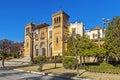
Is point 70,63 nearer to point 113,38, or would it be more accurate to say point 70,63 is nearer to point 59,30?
point 113,38

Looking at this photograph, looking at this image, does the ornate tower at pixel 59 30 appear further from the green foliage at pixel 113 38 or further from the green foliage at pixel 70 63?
the green foliage at pixel 70 63

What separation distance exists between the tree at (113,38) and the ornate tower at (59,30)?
2611cm

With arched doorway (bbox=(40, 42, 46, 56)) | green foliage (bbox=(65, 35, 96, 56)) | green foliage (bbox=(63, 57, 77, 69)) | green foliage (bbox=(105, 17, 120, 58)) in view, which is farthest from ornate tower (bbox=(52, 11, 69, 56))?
green foliage (bbox=(63, 57, 77, 69))

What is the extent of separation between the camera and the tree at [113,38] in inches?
1237

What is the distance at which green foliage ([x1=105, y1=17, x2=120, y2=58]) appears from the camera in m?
31.4

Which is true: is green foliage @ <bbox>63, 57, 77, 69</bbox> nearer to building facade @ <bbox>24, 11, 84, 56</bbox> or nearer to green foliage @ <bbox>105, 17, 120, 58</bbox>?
green foliage @ <bbox>105, 17, 120, 58</bbox>

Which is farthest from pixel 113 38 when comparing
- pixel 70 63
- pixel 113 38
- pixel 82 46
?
pixel 70 63

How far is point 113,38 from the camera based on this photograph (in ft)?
106

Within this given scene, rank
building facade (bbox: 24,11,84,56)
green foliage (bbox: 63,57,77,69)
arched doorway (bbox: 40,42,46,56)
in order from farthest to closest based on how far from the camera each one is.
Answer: arched doorway (bbox: 40,42,46,56)
building facade (bbox: 24,11,84,56)
green foliage (bbox: 63,57,77,69)

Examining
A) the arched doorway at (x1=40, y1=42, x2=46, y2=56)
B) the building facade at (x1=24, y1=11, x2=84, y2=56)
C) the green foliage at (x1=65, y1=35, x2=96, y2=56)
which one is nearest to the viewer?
the green foliage at (x1=65, y1=35, x2=96, y2=56)

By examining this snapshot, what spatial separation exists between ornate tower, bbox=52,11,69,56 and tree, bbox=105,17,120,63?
26.1 metres

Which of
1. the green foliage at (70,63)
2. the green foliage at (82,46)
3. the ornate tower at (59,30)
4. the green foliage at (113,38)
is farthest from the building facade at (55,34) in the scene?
the green foliage at (70,63)

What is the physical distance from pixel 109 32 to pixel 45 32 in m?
36.2

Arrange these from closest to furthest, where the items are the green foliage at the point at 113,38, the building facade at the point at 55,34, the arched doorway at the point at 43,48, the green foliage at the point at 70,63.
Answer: the green foliage at the point at 70,63 < the green foliage at the point at 113,38 < the building facade at the point at 55,34 < the arched doorway at the point at 43,48
